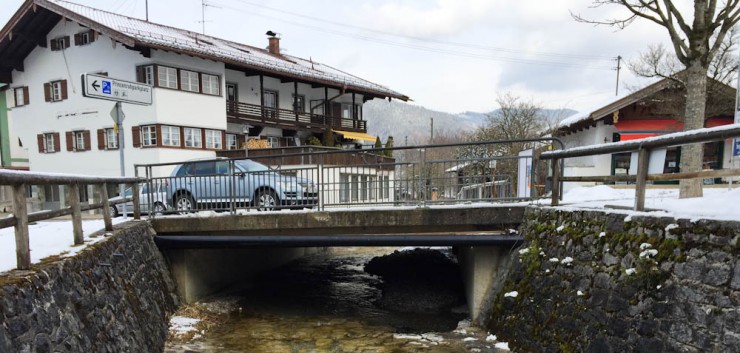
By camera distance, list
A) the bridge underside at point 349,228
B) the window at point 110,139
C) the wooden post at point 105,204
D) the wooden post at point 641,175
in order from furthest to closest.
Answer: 1. the window at point 110,139
2. the bridge underside at point 349,228
3. the wooden post at point 105,204
4. the wooden post at point 641,175

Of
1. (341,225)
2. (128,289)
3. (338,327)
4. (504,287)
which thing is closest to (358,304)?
(338,327)

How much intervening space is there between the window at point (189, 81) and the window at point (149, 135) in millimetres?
2554

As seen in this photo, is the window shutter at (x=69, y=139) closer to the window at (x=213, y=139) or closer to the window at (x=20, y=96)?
the window at (x=20, y=96)

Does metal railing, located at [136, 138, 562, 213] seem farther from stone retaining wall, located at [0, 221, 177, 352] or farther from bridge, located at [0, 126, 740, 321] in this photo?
stone retaining wall, located at [0, 221, 177, 352]

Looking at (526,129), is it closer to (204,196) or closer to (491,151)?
(491,151)

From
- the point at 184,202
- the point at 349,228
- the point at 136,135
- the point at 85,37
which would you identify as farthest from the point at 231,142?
the point at 349,228

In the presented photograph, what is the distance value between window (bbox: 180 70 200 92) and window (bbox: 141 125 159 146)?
255 centimetres

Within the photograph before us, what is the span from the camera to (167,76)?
805 inches

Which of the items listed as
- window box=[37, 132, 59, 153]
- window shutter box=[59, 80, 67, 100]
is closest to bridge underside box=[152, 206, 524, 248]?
window shutter box=[59, 80, 67, 100]

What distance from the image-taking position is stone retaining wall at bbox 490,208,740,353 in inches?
149

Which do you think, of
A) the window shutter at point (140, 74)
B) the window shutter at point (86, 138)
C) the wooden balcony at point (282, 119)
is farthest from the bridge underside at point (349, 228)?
the window shutter at point (86, 138)

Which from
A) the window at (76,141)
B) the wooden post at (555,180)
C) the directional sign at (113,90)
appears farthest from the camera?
the window at (76,141)

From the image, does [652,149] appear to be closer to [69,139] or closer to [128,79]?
[128,79]

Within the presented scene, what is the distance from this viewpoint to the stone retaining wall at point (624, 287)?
3.79 m
